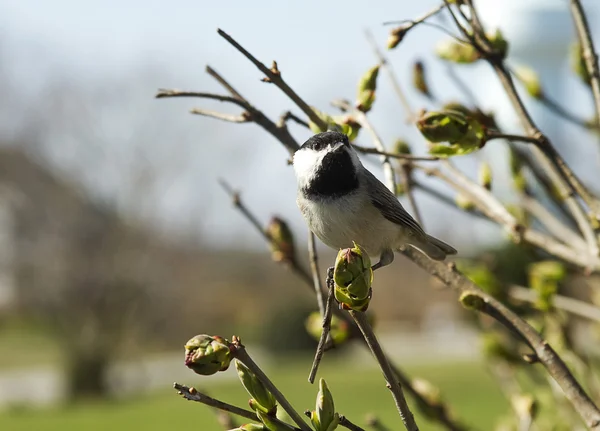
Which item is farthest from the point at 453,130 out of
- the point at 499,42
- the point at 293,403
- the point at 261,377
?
the point at 293,403

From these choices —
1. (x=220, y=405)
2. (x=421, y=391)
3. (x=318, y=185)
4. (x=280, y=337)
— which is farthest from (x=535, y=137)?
(x=280, y=337)

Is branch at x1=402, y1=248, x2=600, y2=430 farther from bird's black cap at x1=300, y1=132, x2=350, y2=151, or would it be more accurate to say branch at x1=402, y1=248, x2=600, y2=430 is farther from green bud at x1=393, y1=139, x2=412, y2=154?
green bud at x1=393, y1=139, x2=412, y2=154

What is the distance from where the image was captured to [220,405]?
4.06 ft

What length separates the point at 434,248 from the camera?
2254mm

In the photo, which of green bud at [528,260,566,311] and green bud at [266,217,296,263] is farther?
green bud at [528,260,566,311]

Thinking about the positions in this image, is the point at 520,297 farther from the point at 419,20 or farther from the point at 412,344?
the point at 412,344

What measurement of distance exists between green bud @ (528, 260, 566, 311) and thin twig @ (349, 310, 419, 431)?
43.3 inches

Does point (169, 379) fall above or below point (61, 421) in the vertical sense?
above

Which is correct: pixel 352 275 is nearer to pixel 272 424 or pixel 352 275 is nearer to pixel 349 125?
pixel 272 424

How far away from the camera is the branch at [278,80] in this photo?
5.26ft

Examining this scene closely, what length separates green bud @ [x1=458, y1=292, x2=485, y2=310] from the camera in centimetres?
173

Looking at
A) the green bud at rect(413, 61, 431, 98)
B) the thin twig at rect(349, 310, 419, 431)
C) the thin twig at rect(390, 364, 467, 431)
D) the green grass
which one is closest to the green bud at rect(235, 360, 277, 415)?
the thin twig at rect(349, 310, 419, 431)

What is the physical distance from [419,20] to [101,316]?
790 inches

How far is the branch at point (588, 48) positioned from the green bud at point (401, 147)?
58cm
